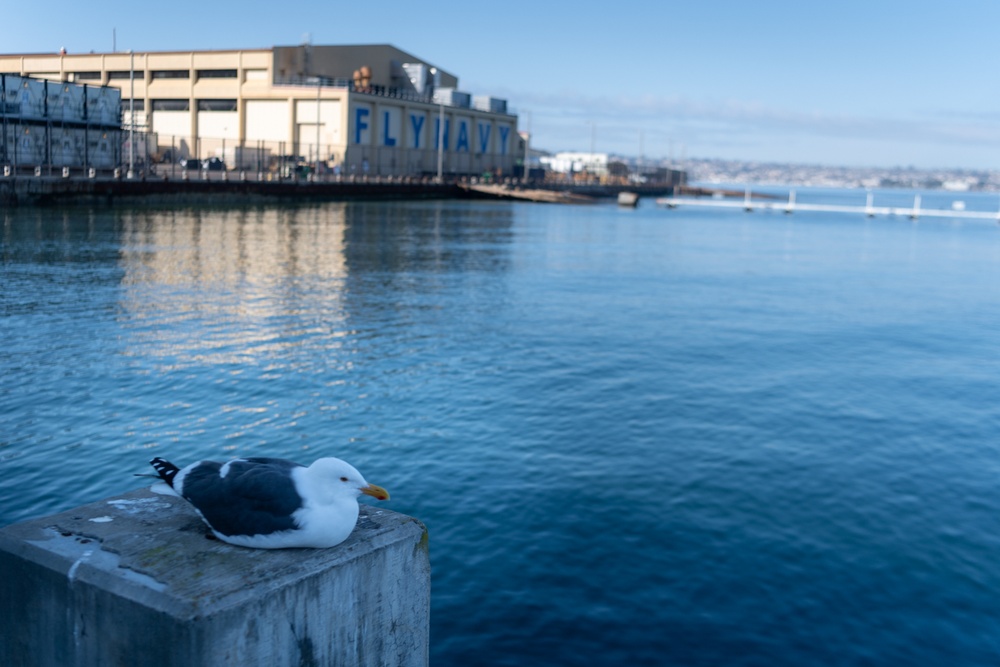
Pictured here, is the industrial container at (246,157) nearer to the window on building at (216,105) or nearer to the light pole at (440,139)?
the window on building at (216,105)

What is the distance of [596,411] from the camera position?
15.3 m

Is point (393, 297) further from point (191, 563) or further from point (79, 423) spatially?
point (191, 563)

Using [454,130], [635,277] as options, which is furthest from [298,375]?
[454,130]

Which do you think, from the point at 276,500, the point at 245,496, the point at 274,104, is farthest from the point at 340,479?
the point at 274,104

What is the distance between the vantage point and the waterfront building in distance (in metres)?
89.9

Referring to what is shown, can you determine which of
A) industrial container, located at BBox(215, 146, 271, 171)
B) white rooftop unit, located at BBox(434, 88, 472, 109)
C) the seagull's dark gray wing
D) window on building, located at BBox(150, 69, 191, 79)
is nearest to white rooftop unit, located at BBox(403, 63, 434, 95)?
white rooftop unit, located at BBox(434, 88, 472, 109)

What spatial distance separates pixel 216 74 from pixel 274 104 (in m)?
7.25

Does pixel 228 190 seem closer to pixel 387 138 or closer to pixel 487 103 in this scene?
pixel 387 138

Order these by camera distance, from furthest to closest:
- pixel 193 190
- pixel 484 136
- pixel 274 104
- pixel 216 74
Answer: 1. pixel 484 136
2. pixel 216 74
3. pixel 274 104
4. pixel 193 190

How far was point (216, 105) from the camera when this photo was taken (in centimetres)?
9425

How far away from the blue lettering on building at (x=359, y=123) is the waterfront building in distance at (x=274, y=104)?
20 centimetres

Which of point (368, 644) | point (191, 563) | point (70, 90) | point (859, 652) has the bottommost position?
point (859, 652)

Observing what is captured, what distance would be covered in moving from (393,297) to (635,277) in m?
13.5

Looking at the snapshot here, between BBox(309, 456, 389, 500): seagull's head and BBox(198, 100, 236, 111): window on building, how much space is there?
94613 mm
